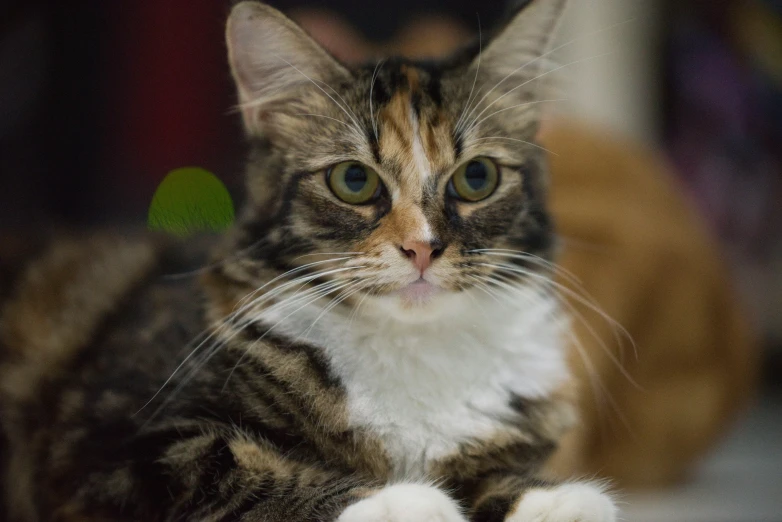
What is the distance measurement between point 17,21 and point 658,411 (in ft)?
4.07

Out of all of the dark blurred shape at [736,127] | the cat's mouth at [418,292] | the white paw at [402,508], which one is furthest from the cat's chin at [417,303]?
the dark blurred shape at [736,127]

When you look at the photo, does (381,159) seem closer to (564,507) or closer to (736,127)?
(564,507)

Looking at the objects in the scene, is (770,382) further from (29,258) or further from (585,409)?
(29,258)

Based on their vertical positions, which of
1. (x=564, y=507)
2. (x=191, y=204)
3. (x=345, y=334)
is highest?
(x=191, y=204)

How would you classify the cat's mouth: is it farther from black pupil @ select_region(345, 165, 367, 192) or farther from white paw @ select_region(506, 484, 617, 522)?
white paw @ select_region(506, 484, 617, 522)

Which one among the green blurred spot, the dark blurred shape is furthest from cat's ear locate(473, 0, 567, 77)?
the dark blurred shape

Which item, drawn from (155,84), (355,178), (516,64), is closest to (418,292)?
(355,178)

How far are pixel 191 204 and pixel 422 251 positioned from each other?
195 mm

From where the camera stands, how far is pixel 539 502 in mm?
642

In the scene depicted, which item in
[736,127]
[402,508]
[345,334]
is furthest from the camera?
[736,127]

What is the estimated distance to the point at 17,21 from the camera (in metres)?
0.75

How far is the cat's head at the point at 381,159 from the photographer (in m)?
0.62

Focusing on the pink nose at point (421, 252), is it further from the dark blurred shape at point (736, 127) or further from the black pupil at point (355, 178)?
the dark blurred shape at point (736, 127)

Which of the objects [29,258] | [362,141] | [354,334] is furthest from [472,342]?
[29,258]
